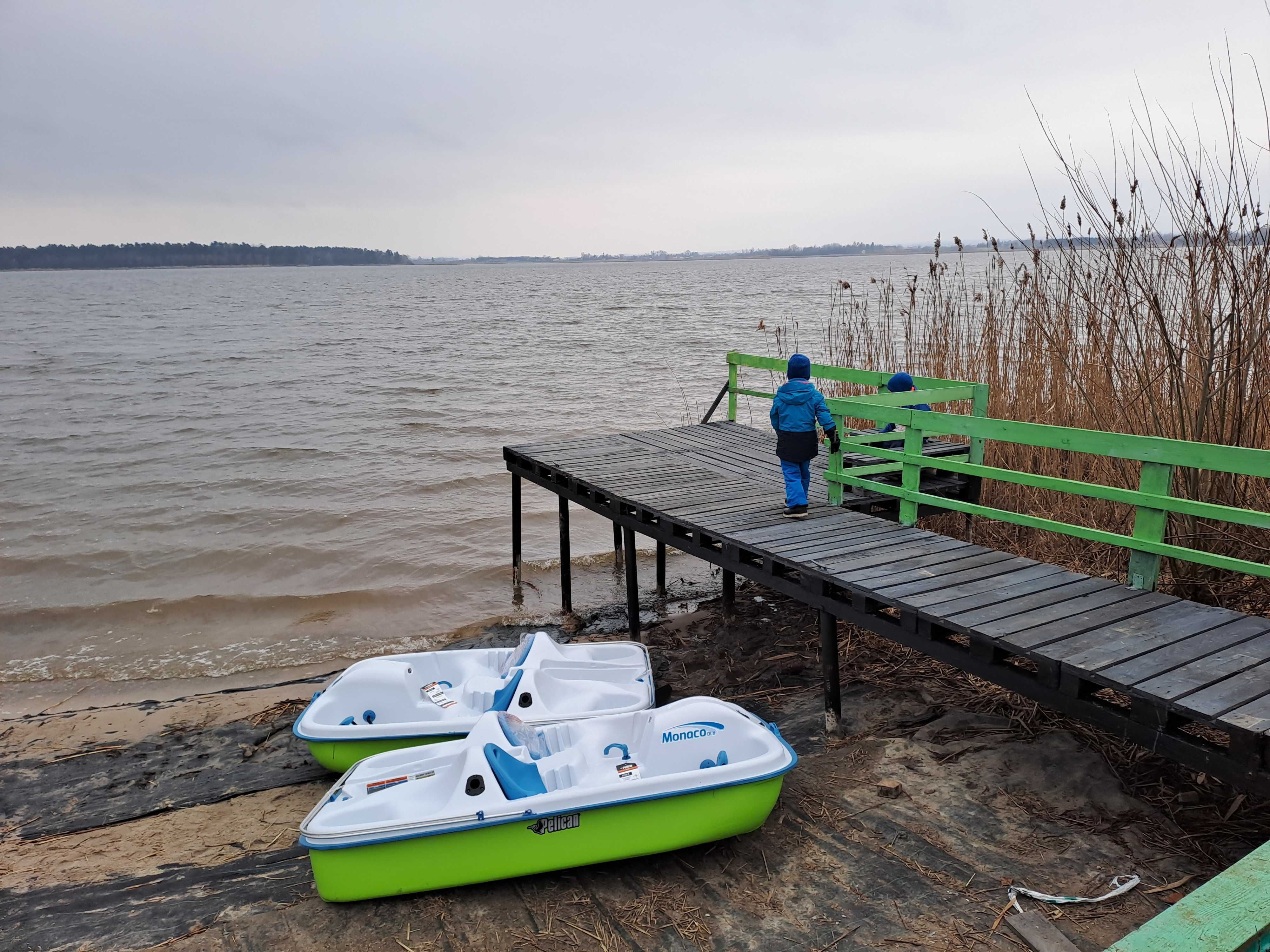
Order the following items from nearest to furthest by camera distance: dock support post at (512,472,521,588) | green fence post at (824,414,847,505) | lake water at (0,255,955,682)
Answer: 1. green fence post at (824,414,847,505)
2. lake water at (0,255,955,682)
3. dock support post at (512,472,521,588)

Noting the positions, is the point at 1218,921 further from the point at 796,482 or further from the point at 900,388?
the point at 900,388

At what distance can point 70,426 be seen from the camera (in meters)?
20.9

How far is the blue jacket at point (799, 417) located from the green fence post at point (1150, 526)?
2.15 m

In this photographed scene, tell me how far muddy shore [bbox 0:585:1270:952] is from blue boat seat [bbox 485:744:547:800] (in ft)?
1.44

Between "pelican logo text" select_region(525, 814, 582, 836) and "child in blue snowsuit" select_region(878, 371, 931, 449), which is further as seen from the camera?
"child in blue snowsuit" select_region(878, 371, 931, 449)

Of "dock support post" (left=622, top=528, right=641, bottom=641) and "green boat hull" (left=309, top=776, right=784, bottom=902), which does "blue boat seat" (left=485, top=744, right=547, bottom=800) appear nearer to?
"green boat hull" (left=309, top=776, right=784, bottom=902)

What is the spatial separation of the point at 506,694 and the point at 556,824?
5.02 feet

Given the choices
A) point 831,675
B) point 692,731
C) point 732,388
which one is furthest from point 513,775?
point 732,388

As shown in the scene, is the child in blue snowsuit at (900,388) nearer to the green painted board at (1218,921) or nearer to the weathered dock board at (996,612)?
the weathered dock board at (996,612)

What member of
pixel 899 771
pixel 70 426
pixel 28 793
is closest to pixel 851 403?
pixel 899 771

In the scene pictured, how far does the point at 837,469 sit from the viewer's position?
22.9 feet

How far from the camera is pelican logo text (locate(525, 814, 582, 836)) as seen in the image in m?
4.23

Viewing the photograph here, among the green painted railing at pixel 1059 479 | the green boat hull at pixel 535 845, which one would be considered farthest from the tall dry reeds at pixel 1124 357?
the green boat hull at pixel 535 845

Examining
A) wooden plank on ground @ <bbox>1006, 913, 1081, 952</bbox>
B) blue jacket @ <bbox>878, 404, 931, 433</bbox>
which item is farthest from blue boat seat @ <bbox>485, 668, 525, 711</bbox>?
blue jacket @ <bbox>878, 404, 931, 433</bbox>
